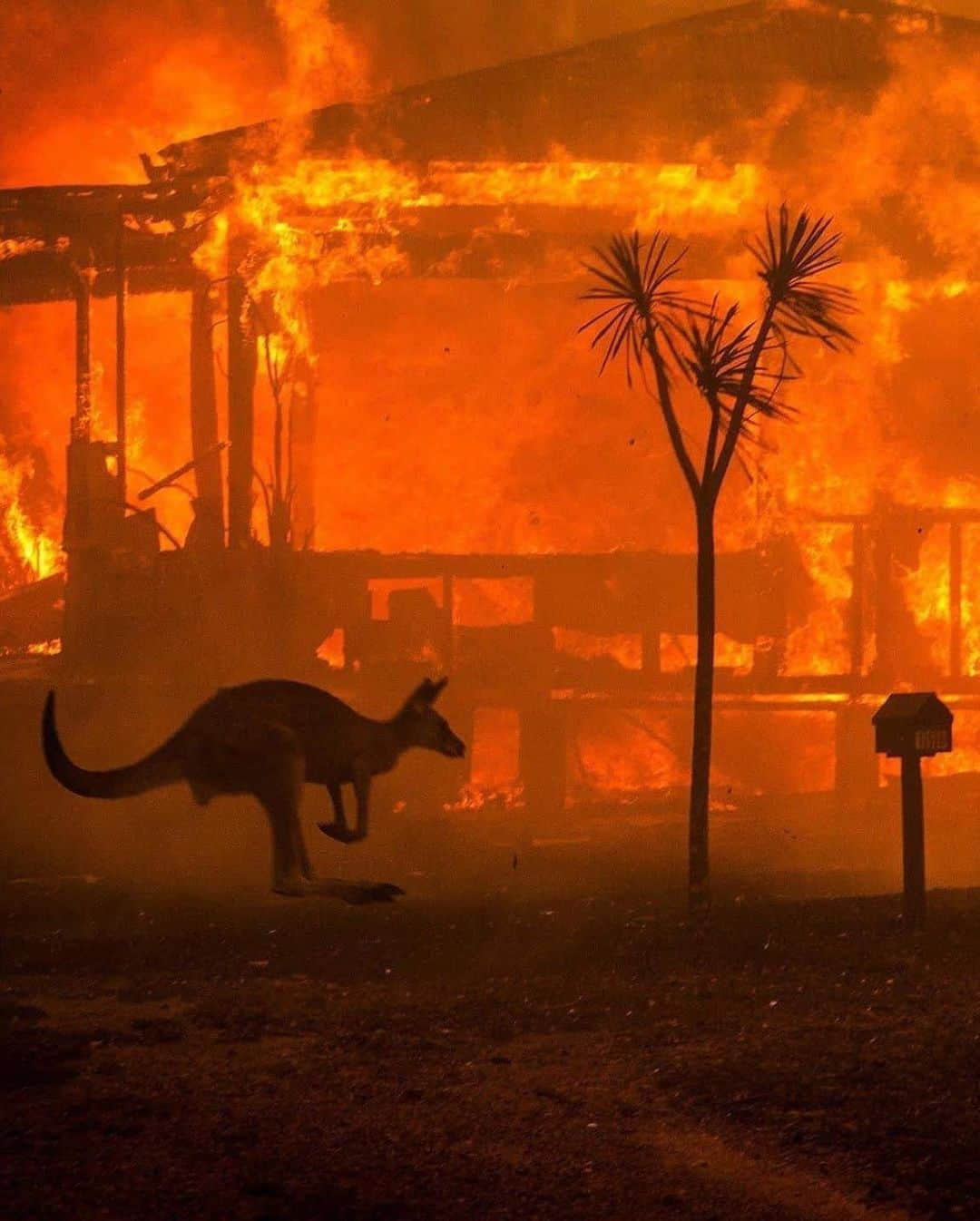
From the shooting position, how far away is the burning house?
16875 millimetres

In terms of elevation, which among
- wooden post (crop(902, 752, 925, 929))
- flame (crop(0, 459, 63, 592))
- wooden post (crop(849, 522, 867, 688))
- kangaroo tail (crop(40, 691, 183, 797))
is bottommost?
wooden post (crop(902, 752, 925, 929))

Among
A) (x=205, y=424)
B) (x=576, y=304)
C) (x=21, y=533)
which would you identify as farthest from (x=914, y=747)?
(x=21, y=533)

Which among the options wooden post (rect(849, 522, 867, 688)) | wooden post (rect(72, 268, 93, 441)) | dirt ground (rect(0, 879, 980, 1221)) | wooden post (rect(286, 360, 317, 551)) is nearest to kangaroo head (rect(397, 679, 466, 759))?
dirt ground (rect(0, 879, 980, 1221))

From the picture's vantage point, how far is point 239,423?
1738cm

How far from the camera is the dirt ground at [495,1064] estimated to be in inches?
205

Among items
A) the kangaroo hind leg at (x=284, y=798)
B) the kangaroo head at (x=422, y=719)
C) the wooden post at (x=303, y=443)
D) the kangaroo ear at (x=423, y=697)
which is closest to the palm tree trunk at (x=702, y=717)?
the kangaroo head at (x=422, y=719)

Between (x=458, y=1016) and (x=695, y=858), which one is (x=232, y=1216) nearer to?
(x=458, y=1016)

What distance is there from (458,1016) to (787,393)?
13.3m

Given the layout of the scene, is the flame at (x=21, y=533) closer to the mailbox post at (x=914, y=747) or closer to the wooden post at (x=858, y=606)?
the wooden post at (x=858, y=606)

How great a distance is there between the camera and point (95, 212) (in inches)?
676

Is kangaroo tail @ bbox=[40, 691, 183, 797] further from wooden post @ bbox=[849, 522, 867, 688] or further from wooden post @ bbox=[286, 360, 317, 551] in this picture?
wooden post @ bbox=[286, 360, 317, 551]

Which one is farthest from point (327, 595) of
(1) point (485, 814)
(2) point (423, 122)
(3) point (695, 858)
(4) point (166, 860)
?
(3) point (695, 858)

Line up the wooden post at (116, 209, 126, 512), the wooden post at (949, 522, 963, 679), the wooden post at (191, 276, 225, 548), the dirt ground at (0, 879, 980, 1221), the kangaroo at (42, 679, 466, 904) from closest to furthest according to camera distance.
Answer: the dirt ground at (0, 879, 980, 1221), the kangaroo at (42, 679, 466, 904), the wooden post at (116, 209, 126, 512), the wooden post at (191, 276, 225, 548), the wooden post at (949, 522, 963, 679)

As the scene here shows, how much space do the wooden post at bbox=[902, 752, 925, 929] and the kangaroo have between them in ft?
9.59
